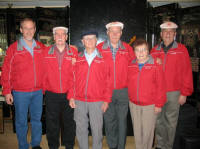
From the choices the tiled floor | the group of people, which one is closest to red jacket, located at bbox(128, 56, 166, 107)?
the group of people

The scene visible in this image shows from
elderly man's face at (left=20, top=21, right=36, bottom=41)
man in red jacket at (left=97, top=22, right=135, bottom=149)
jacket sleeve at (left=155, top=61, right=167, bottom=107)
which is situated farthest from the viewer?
elderly man's face at (left=20, top=21, right=36, bottom=41)

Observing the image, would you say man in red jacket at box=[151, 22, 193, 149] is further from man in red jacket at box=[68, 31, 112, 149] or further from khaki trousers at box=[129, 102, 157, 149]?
man in red jacket at box=[68, 31, 112, 149]

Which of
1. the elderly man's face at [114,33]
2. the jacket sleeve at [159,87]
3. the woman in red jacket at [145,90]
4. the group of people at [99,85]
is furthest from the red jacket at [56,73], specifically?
the jacket sleeve at [159,87]

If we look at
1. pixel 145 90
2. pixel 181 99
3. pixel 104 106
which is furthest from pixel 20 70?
pixel 181 99

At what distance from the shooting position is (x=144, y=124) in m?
2.00

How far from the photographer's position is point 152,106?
2.00 m

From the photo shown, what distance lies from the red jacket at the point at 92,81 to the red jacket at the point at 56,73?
0.15 metres

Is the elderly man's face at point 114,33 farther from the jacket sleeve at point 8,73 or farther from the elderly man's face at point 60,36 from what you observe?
the jacket sleeve at point 8,73

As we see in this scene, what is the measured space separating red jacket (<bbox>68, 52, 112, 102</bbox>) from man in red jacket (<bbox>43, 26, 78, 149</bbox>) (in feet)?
0.57

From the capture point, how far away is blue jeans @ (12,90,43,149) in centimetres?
230

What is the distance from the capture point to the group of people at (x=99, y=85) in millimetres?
2006

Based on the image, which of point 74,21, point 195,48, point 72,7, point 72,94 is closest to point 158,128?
point 72,94

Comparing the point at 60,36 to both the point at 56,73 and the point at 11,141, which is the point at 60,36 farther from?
the point at 11,141

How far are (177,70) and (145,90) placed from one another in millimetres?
628
